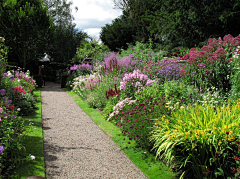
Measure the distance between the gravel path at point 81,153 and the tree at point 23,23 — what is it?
38.0 ft

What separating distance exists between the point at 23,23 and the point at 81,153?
1433cm

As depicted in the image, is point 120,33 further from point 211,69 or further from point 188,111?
point 188,111

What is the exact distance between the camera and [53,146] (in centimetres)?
451

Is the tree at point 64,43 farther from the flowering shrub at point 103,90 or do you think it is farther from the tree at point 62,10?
the flowering shrub at point 103,90

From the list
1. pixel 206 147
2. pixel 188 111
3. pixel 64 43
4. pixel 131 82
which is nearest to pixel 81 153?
pixel 188 111

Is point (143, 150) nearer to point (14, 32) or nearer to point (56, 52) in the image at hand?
point (14, 32)

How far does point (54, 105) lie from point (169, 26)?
484 inches

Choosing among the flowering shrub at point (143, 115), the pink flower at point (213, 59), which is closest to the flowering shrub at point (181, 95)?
the flowering shrub at point (143, 115)

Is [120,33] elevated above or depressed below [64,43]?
above

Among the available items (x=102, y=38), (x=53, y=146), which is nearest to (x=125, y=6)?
(x=102, y=38)

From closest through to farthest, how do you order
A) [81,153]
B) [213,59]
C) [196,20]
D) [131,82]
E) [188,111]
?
[188,111] < [81,153] < [213,59] < [131,82] < [196,20]

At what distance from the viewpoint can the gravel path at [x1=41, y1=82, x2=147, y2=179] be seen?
3.46 meters

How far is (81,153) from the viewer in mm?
4199

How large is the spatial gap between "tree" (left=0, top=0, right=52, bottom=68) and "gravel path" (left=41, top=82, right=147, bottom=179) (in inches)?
456
